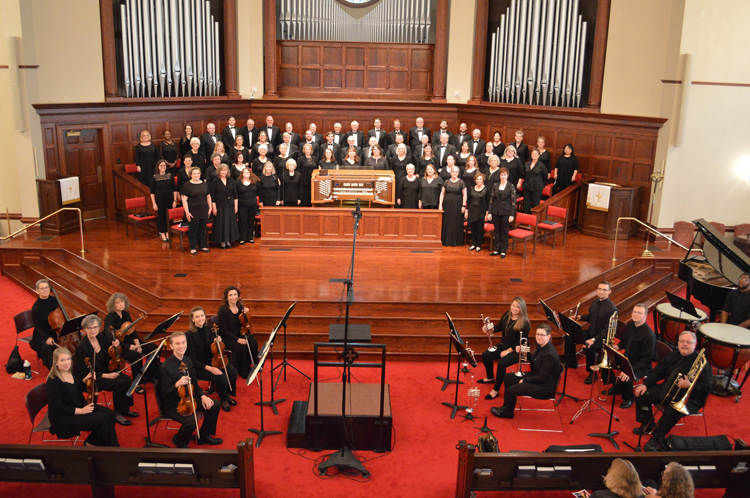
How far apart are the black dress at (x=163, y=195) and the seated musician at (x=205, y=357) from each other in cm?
492

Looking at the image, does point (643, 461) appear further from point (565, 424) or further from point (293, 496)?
point (293, 496)

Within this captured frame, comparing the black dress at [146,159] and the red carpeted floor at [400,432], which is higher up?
the black dress at [146,159]

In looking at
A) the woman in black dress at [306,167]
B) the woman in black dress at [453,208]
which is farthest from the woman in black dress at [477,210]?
the woman in black dress at [306,167]

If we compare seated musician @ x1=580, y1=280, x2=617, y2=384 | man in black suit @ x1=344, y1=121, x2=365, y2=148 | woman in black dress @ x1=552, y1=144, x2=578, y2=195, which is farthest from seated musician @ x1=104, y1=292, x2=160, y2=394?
woman in black dress @ x1=552, y1=144, x2=578, y2=195

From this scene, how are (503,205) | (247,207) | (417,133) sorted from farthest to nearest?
(417,133) → (247,207) → (503,205)

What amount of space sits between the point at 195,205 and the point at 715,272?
26.3 ft

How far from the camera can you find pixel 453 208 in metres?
11.9

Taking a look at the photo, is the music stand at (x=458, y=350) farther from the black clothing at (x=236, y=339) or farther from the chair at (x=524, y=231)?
the chair at (x=524, y=231)

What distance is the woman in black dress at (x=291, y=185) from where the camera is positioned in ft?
40.1

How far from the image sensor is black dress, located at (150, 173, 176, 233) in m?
11.6

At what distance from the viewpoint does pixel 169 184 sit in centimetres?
1173

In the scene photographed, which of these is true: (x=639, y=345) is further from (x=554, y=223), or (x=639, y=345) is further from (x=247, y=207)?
(x=247, y=207)

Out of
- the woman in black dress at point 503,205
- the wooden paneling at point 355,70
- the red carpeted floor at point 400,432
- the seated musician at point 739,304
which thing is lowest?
the red carpeted floor at point 400,432

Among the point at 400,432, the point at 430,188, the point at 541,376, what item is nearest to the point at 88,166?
the point at 430,188
